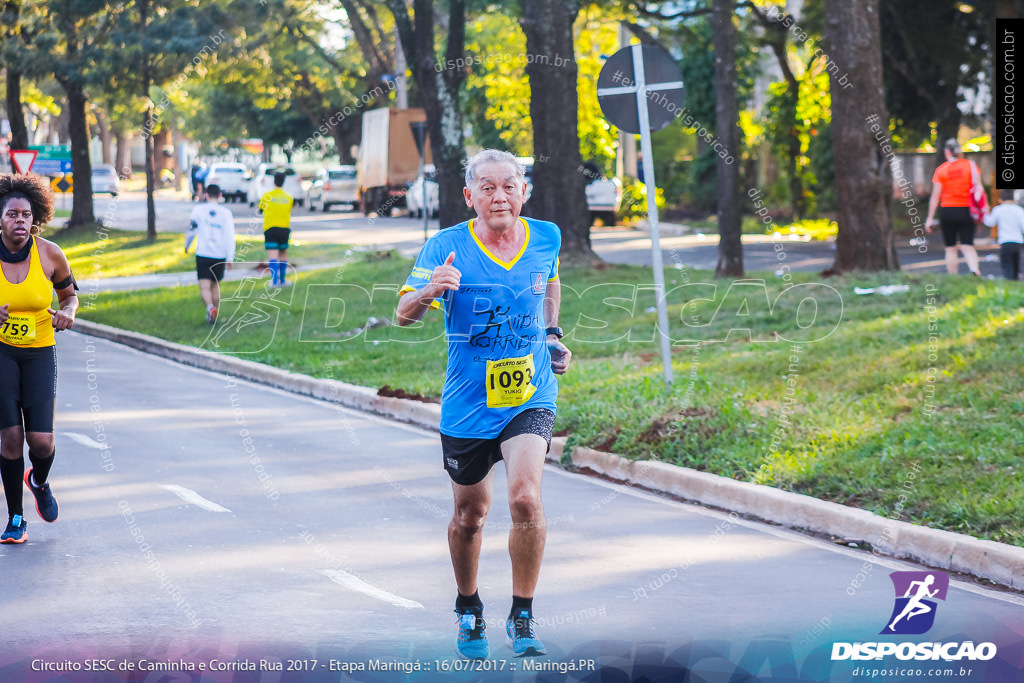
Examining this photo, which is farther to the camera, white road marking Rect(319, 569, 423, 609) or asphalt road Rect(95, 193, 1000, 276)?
asphalt road Rect(95, 193, 1000, 276)

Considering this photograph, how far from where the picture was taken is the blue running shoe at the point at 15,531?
24.5 ft

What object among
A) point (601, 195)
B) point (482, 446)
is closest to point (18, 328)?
point (482, 446)

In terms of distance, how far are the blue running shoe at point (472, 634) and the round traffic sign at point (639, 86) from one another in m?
6.37

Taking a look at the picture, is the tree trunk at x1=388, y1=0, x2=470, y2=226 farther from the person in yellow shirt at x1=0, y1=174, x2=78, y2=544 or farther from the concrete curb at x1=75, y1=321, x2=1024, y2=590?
the person in yellow shirt at x1=0, y1=174, x2=78, y2=544

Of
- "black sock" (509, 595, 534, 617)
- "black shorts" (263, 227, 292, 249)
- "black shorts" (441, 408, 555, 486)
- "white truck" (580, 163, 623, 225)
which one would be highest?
"white truck" (580, 163, 623, 225)

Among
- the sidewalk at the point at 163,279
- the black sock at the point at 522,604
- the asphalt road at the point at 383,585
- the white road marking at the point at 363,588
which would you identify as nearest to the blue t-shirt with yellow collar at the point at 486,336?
the black sock at the point at 522,604

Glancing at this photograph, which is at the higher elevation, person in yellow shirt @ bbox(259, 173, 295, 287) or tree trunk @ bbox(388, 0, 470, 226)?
tree trunk @ bbox(388, 0, 470, 226)

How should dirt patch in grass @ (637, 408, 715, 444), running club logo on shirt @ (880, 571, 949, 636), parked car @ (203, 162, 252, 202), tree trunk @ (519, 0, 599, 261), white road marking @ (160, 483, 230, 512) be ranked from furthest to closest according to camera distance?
parked car @ (203, 162, 252, 202) < tree trunk @ (519, 0, 599, 261) < dirt patch in grass @ (637, 408, 715, 444) < white road marking @ (160, 483, 230, 512) < running club logo on shirt @ (880, 571, 949, 636)

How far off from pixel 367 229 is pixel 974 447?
31488mm

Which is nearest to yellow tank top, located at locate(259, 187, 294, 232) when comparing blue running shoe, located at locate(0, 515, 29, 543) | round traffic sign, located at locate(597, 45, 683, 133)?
round traffic sign, located at locate(597, 45, 683, 133)

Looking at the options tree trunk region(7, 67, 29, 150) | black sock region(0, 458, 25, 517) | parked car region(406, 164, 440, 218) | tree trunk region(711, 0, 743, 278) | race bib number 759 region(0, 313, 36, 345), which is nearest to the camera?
race bib number 759 region(0, 313, 36, 345)

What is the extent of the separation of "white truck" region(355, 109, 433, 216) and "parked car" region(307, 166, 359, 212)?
452 centimetres

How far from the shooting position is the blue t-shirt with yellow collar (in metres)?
5.32

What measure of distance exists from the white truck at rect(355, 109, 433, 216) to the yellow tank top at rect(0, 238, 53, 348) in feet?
110
